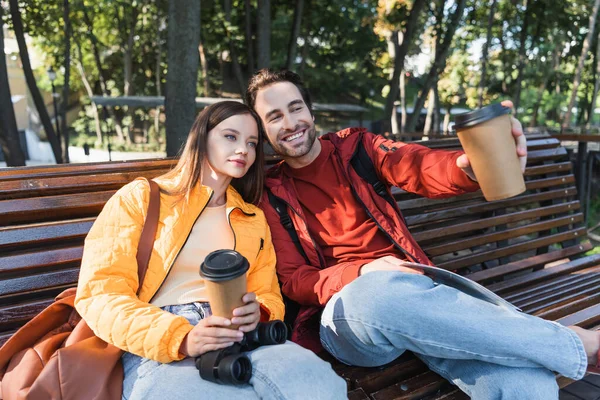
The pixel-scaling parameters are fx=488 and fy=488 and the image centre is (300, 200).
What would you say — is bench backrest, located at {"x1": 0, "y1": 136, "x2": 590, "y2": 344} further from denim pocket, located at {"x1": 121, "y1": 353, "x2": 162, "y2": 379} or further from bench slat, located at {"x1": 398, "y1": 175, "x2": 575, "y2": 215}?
denim pocket, located at {"x1": 121, "y1": 353, "x2": 162, "y2": 379}

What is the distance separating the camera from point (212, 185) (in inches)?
95.0

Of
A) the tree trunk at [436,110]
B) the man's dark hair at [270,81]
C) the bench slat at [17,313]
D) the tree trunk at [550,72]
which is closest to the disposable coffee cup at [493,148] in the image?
the man's dark hair at [270,81]

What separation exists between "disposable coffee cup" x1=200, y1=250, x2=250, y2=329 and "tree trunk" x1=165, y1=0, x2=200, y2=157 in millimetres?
3907

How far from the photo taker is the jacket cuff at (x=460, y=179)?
7.54 ft

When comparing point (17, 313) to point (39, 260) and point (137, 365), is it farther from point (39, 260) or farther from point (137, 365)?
point (137, 365)

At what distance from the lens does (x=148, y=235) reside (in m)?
2.10

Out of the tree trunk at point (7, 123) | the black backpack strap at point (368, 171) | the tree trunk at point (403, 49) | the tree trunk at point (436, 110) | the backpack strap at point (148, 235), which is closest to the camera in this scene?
the backpack strap at point (148, 235)

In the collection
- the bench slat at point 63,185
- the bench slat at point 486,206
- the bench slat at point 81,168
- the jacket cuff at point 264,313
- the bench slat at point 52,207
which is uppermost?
the bench slat at point 81,168

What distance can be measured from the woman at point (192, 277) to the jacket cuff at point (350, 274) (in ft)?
1.09

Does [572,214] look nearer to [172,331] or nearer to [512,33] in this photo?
[172,331]

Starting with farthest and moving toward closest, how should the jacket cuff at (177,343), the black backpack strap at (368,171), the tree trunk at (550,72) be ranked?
the tree trunk at (550,72)
the black backpack strap at (368,171)
the jacket cuff at (177,343)

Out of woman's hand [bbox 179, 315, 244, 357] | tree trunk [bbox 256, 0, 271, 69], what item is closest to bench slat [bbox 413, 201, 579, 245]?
woman's hand [bbox 179, 315, 244, 357]

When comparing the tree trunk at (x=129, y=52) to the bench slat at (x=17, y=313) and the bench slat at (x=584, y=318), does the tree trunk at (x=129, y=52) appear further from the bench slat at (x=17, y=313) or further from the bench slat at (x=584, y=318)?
the bench slat at (x=584, y=318)

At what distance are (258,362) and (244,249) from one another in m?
0.63
